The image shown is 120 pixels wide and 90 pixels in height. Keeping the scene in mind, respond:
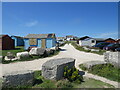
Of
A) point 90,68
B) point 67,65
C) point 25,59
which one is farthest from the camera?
point 25,59

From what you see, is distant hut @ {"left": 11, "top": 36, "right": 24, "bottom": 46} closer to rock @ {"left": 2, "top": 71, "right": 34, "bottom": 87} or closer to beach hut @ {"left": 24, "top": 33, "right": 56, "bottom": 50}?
beach hut @ {"left": 24, "top": 33, "right": 56, "bottom": 50}

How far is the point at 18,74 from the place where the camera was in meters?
4.02

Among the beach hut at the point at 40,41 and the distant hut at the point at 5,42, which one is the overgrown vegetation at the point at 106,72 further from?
the distant hut at the point at 5,42

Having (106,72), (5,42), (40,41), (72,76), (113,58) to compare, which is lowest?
(106,72)

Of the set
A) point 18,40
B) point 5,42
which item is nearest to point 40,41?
point 5,42

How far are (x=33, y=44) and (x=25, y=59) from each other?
1108 centimetres

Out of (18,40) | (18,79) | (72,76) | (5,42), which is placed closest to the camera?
(18,79)

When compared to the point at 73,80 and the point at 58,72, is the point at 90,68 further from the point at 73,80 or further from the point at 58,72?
the point at 58,72

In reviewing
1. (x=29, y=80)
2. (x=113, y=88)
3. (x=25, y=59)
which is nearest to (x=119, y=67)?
(x=113, y=88)

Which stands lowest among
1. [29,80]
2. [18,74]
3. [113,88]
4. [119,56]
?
[113,88]

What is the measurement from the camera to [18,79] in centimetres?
403

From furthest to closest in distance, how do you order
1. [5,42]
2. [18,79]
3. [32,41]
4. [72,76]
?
[32,41] → [5,42] → [72,76] → [18,79]

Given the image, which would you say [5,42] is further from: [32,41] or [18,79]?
[18,79]

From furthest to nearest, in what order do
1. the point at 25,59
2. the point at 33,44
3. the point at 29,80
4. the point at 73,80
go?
the point at 33,44, the point at 25,59, the point at 73,80, the point at 29,80
